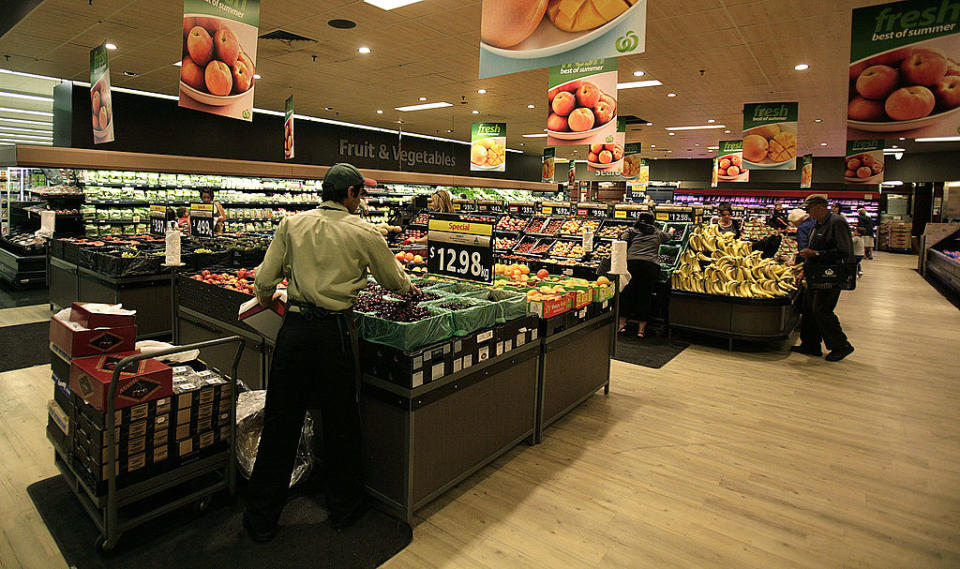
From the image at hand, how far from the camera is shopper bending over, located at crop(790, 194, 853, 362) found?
20.6ft

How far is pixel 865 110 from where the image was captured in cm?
388

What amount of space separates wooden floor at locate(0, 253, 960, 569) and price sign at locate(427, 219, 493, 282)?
1336 mm

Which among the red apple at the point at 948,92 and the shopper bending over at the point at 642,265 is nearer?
the red apple at the point at 948,92

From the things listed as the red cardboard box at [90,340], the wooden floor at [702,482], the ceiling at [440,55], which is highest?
the ceiling at [440,55]

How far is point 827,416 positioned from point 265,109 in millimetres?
12564

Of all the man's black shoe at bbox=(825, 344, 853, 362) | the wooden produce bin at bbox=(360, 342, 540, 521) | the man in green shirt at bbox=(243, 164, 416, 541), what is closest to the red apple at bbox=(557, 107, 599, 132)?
the wooden produce bin at bbox=(360, 342, 540, 521)

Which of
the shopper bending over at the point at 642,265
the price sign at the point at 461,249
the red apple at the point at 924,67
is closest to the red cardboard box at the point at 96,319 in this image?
the price sign at the point at 461,249

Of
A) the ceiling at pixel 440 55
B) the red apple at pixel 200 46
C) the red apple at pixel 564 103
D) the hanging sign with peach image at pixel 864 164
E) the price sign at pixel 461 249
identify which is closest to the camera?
the price sign at pixel 461 249

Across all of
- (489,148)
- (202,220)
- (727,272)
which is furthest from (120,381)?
(489,148)

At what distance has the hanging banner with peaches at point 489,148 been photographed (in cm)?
1195

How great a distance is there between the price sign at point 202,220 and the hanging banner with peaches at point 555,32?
241 inches

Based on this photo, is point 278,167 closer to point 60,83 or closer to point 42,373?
point 60,83

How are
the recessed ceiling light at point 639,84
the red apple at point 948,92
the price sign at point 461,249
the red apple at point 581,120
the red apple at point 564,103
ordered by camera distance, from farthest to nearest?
the recessed ceiling light at point 639,84
the red apple at point 564,103
the red apple at point 581,120
the price sign at point 461,249
the red apple at point 948,92

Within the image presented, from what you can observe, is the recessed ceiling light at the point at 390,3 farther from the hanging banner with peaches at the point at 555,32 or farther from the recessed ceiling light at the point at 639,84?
the recessed ceiling light at the point at 639,84
